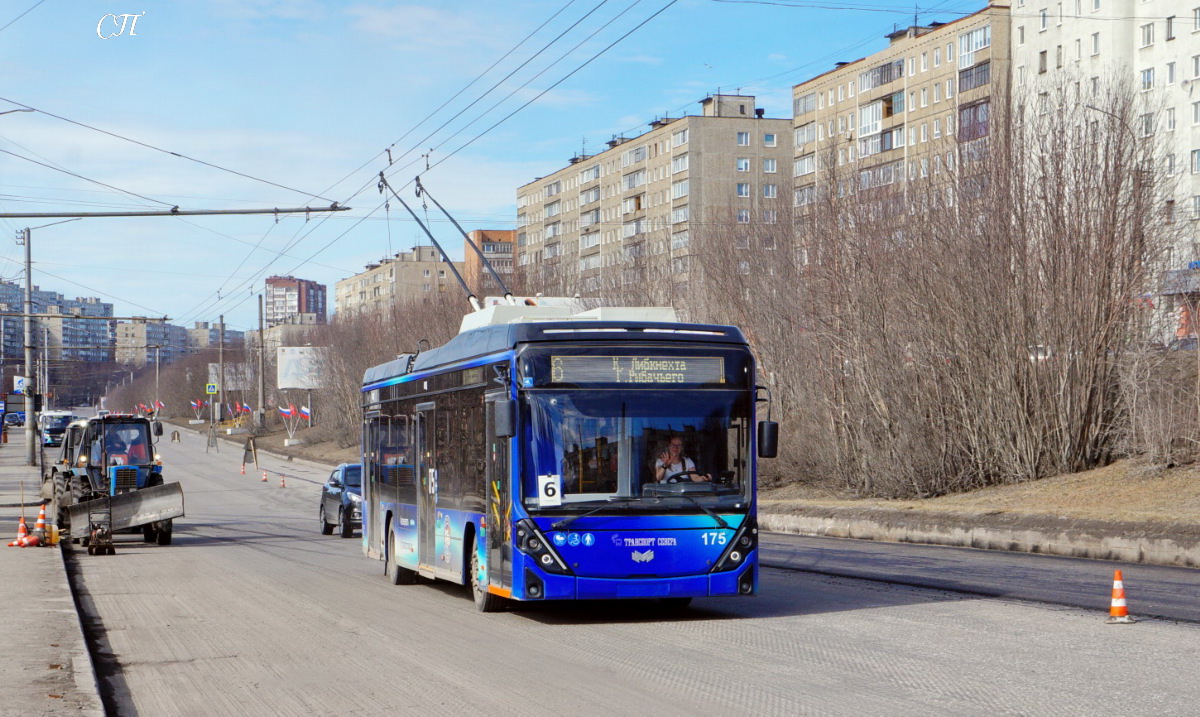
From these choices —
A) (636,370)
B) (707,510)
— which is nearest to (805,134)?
(636,370)

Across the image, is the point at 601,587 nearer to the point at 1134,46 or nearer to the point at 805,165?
the point at 1134,46

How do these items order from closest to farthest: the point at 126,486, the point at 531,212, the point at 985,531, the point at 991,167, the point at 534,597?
the point at 534,597 → the point at 985,531 → the point at 126,486 → the point at 991,167 → the point at 531,212

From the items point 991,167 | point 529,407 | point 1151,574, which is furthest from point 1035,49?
point 529,407

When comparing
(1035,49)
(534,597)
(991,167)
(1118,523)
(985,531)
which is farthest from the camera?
(1035,49)

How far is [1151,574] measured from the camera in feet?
57.1

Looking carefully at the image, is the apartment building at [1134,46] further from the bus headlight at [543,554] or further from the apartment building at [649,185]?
the bus headlight at [543,554]

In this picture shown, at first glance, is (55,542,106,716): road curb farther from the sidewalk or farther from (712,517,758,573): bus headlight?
(712,517,758,573): bus headlight

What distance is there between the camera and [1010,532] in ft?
75.5

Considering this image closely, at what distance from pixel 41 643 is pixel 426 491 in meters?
5.13

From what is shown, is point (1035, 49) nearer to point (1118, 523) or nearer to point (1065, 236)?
point (1065, 236)

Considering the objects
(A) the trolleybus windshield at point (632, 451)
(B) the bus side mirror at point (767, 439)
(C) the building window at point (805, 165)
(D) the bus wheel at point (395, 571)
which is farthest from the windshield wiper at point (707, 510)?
(C) the building window at point (805, 165)

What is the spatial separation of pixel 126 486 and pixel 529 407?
60.7ft

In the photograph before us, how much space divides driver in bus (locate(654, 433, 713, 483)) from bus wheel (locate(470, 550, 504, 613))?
2282 mm

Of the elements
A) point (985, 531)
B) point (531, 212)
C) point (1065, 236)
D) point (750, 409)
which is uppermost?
point (531, 212)
